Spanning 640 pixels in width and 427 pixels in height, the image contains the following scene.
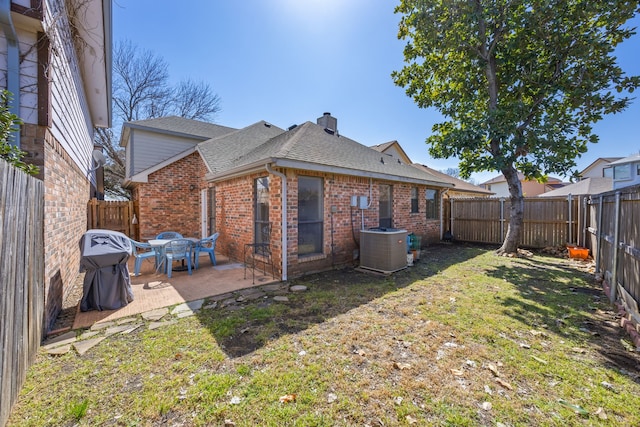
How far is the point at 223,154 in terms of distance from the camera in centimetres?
947

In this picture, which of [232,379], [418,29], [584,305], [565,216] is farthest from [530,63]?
[232,379]

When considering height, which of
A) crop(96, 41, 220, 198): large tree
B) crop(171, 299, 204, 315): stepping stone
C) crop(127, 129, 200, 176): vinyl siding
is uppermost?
crop(96, 41, 220, 198): large tree

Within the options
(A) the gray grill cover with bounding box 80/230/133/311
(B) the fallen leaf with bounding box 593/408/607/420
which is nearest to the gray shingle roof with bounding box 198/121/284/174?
(A) the gray grill cover with bounding box 80/230/133/311

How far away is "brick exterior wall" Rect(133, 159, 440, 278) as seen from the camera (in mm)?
6102

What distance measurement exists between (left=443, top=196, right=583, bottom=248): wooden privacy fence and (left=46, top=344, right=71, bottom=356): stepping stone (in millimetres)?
13093

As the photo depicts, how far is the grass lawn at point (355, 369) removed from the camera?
2.15 meters

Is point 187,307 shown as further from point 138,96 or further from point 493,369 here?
point 138,96

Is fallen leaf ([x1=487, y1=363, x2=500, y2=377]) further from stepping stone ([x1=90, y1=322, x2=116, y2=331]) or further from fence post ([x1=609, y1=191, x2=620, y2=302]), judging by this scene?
stepping stone ([x1=90, y1=322, x2=116, y2=331])

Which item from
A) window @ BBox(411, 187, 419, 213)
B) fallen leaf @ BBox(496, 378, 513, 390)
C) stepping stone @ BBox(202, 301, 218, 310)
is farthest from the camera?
window @ BBox(411, 187, 419, 213)

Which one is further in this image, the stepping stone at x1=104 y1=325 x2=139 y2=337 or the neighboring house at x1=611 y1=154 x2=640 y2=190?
the neighboring house at x1=611 y1=154 x2=640 y2=190

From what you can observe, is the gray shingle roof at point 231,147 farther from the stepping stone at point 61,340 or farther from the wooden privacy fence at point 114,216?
the stepping stone at point 61,340

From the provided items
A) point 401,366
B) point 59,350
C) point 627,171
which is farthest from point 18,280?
point 627,171

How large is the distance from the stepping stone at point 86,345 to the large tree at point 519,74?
9.85m

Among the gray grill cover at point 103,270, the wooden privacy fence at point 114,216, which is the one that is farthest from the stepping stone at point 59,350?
the wooden privacy fence at point 114,216
